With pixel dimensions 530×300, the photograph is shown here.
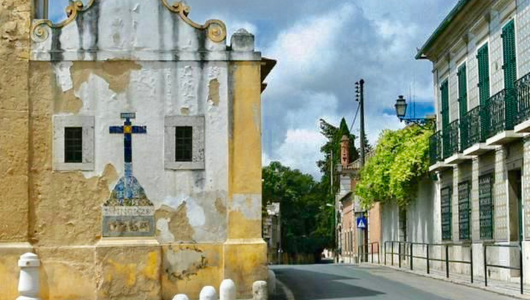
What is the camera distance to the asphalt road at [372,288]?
2033cm

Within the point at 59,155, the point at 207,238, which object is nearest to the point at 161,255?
the point at 207,238

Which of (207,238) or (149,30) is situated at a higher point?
(149,30)

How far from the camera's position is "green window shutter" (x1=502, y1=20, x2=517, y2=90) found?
953 inches

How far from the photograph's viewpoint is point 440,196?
32812 millimetres

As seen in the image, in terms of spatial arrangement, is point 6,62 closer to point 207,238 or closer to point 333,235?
point 207,238

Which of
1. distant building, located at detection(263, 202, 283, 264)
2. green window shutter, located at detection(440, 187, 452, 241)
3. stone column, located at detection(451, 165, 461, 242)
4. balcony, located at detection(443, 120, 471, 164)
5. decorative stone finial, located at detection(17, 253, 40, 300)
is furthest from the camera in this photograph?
distant building, located at detection(263, 202, 283, 264)

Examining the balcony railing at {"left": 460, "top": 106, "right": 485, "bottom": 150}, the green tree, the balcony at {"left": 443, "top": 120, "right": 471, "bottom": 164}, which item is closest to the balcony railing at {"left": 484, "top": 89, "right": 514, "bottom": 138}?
the balcony railing at {"left": 460, "top": 106, "right": 485, "bottom": 150}

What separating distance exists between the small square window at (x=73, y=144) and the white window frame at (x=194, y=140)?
175 cm

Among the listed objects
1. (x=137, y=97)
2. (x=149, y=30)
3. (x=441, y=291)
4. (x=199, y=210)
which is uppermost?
(x=149, y=30)

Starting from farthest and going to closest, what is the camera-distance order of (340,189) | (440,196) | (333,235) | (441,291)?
(333,235) → (340,189) → (440,196) → (441,291)

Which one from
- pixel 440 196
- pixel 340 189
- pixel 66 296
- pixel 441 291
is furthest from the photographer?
pixel 340 189

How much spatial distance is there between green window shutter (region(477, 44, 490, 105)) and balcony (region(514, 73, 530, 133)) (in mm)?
3661

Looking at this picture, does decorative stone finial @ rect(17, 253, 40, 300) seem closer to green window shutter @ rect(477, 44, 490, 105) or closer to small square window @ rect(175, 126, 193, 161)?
small square window @ rect(175, 126, 193, 161)

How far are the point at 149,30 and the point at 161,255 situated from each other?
4.66m
